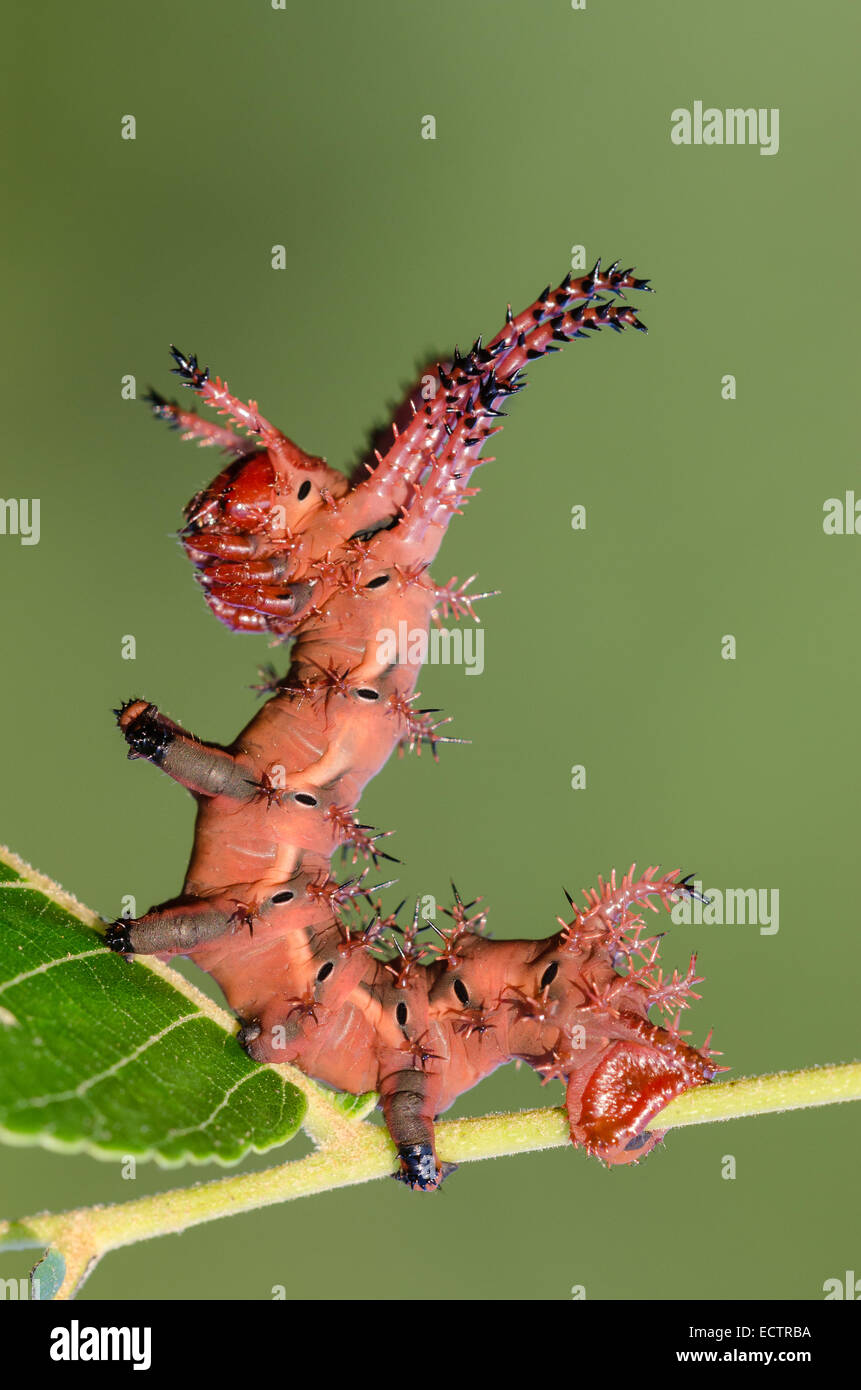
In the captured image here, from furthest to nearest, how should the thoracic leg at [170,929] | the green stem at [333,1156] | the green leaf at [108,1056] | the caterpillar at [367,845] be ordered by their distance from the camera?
1. the caterpillar at [367,845]
2. the thoracic leg at [170,929]
3. the green stem at [333,1156]
4. the green leaf at [108,1056]

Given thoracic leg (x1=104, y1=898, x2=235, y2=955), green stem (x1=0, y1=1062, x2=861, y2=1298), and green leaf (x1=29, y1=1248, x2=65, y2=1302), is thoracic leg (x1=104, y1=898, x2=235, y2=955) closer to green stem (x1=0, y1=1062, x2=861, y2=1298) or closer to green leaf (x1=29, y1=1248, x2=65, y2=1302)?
green stem (x1=0, y1=1062, x2=861, y2=1298)

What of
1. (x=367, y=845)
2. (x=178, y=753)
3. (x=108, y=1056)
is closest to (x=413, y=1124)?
(x=367, y=845)

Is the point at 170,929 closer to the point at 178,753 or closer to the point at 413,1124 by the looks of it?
the point at 178,753

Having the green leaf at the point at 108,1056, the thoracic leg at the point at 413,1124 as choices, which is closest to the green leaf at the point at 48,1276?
the green leaf at the point at 108,1056

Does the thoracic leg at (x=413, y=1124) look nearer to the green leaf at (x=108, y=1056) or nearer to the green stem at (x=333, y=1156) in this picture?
the green stem at (x=333, y=1156)

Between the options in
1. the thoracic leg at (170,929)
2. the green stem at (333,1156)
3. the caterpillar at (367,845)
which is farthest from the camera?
the caterpillar at (367,845)

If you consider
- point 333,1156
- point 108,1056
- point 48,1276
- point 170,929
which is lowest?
point 48,1276

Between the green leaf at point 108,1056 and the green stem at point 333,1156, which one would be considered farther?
the green stem at point 333,1156
